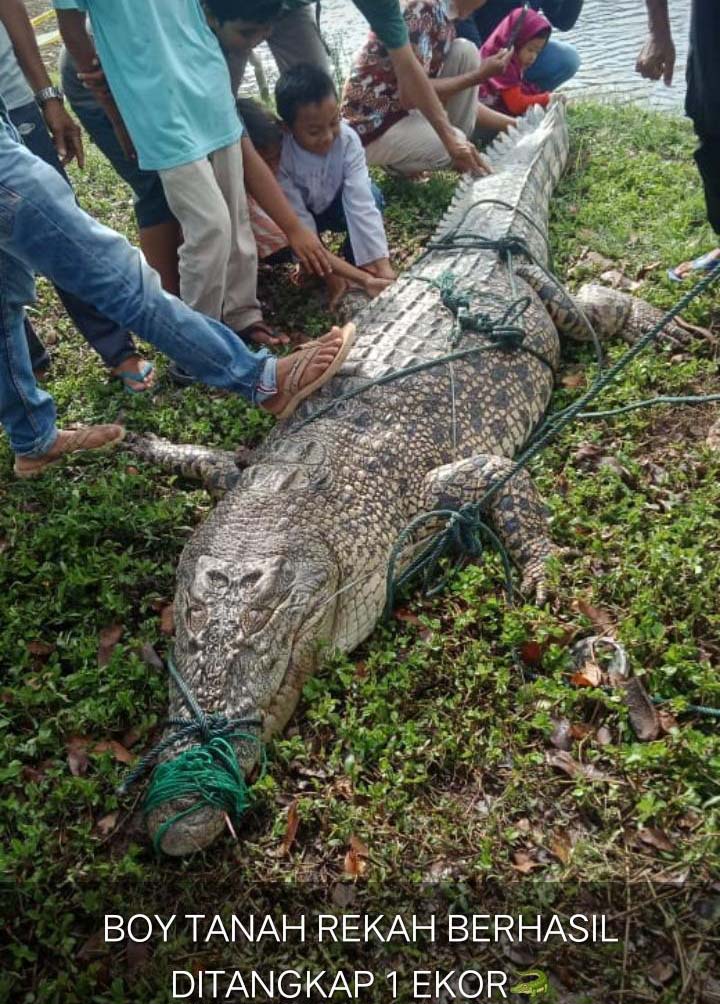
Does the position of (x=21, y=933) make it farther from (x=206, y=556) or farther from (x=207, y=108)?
(x=207, y=108)

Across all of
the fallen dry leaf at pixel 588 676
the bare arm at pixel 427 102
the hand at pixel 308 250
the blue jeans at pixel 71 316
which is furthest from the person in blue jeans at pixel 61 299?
the fallen dry leaf at pixel 588 676

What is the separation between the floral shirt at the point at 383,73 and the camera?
589 cm

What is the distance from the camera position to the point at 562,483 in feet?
11.8

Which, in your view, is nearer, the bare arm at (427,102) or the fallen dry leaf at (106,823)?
the fallen dry leaf at (106,823)

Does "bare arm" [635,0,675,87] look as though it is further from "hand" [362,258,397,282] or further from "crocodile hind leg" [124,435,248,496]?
"crocodile hind leg" [124,435,248,496]

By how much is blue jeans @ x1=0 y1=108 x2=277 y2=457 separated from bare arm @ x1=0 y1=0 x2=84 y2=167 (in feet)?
4.71

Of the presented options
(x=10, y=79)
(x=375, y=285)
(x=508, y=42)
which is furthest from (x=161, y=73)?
(x=508, y=42)

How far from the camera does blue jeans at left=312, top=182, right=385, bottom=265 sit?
5328 millimetres

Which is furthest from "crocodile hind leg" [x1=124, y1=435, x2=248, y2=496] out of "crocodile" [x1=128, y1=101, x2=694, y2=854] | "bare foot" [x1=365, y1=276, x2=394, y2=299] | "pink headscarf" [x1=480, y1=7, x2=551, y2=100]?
"pink headscarf" [x1=480, y1=7, x2=551, y2=100]

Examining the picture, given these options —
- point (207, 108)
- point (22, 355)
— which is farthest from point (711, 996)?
point (207, 108)

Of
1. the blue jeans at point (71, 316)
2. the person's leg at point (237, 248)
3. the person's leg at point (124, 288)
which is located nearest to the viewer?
the person's leg at point (124, 288)

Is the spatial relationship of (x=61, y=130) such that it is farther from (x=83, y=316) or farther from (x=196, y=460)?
(x=196, y=460)

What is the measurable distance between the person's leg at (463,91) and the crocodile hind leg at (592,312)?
2.80 meters

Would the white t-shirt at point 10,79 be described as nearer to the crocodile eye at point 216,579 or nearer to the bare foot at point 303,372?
the bare foot at point 303,372
